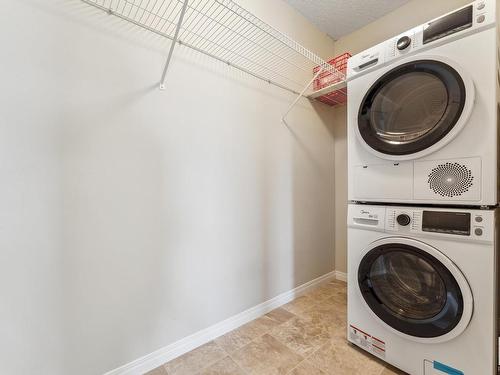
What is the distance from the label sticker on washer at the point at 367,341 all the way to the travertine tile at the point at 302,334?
0.18 metres

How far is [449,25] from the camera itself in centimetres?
95

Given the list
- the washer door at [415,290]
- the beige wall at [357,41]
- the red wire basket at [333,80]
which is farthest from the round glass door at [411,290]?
the red wire basket at [333,80]

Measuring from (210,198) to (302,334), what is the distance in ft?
3.48

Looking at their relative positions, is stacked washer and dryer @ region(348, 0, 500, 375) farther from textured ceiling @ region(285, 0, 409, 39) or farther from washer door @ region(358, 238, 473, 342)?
textured ceiling @ region(285, 0, 409, 39)

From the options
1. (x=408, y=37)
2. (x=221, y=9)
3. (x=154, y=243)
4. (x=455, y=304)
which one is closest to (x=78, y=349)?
(x=154, y=243)

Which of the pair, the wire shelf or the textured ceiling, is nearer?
the wire shelf

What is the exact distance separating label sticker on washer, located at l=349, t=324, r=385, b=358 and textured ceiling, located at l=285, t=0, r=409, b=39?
2404 mm

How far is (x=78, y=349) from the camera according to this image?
3.19ft

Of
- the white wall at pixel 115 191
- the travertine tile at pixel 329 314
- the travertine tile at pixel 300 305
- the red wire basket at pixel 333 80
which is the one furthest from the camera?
the red wire basket at pixel 333 80

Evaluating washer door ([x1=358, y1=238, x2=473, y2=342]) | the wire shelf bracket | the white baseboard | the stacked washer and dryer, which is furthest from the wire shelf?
the white baseboard

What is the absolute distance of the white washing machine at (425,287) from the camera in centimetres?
89

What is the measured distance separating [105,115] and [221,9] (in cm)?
95

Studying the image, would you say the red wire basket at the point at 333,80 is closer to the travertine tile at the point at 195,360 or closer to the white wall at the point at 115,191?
the white wall at the point at 115,191

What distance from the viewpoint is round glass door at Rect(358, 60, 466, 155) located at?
0.95 m
